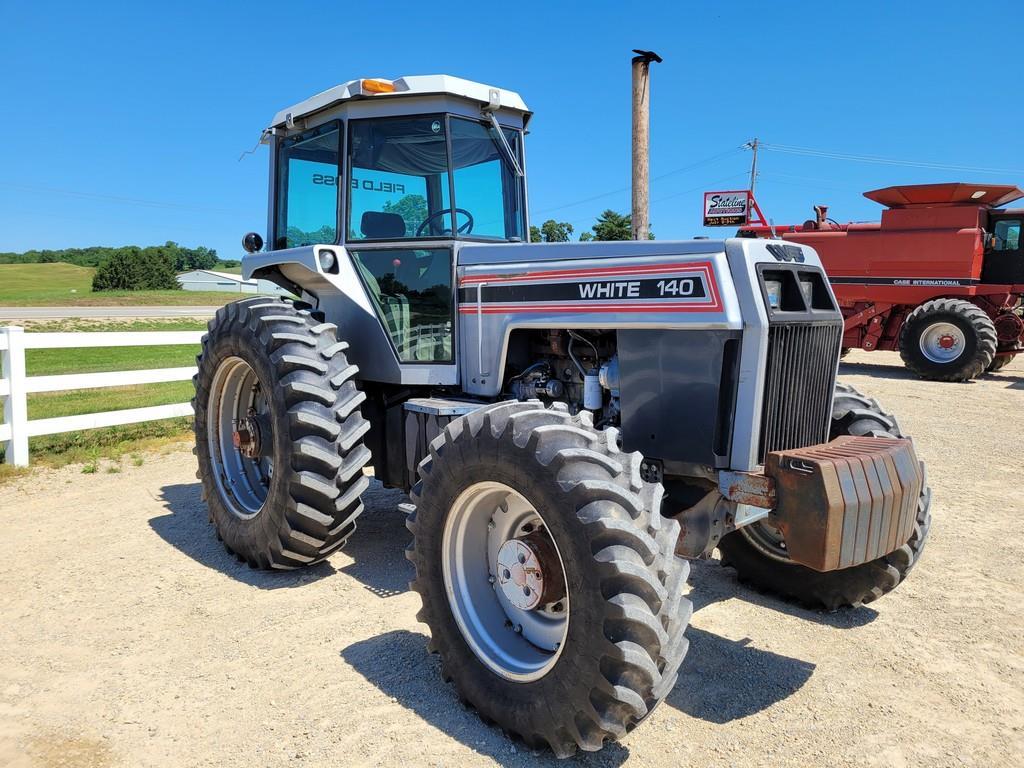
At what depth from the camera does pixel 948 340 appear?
1331cm

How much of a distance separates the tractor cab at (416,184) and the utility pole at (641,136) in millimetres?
2247

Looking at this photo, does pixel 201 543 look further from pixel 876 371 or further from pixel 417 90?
pixel 876 371

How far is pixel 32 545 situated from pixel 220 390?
159cm

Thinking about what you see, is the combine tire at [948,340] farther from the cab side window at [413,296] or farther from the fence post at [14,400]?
the fence post at [14,400]

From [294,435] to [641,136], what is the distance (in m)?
4.39

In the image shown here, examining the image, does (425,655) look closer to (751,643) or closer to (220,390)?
(751,643)

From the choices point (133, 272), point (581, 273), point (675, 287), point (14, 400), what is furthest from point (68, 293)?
point (675, 287)

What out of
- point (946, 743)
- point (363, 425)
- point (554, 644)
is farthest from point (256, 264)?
point (946, 743)

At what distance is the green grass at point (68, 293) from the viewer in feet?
133

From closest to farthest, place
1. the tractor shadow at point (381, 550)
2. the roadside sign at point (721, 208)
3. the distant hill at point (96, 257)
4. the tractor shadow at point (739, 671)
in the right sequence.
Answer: the tractor shadow at point (739, 671) → the tractor shadow at point (381, 550) → the roadside sign at point (721, 208) → the distant hill at point (96, 257)

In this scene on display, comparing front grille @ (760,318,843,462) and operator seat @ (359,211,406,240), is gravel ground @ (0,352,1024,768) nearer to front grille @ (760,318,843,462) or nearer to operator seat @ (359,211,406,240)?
front grille @ (760,318,843,462)

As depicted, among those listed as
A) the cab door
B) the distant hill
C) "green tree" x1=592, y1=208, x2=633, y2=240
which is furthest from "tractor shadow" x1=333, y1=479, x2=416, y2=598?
the distant hill

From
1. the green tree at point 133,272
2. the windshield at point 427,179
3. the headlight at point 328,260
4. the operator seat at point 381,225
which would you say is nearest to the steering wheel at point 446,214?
the windshield at point 427,179

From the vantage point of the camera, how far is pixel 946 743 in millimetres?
2896
